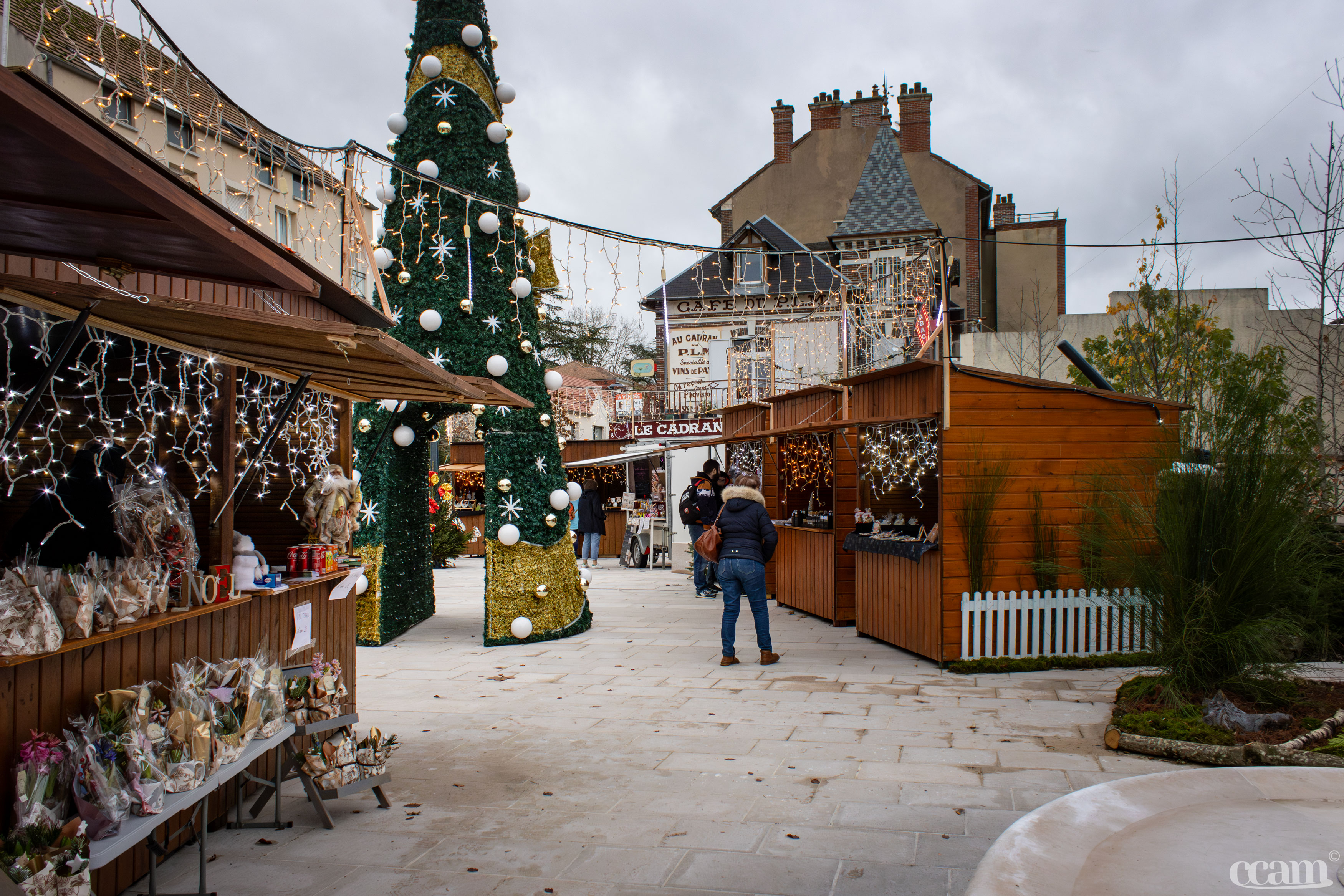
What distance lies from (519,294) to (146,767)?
6.86m

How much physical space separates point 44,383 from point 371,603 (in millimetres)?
6786

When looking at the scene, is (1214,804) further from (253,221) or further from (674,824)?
(253,221)

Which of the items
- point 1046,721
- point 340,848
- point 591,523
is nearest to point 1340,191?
point 1046,721

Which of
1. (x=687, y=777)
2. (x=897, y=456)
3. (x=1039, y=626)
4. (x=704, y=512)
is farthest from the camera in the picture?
(x=704, y=512)

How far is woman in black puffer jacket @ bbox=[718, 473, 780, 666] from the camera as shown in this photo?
8156 millimetres

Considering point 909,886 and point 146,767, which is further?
point 909,886

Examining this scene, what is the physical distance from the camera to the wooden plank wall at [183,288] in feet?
10.7

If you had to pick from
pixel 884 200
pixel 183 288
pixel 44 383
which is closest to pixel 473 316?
pixel 183 288

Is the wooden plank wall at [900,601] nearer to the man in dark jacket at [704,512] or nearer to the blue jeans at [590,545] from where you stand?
the man in dark jacket at [704,512]

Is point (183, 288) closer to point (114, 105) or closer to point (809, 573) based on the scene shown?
point (114, 105)

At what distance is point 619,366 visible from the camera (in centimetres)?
4075

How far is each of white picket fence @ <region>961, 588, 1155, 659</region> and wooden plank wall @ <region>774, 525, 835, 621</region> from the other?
266 centimetres

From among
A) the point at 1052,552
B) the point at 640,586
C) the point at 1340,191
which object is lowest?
the point at 640,586

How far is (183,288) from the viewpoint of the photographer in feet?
17.1
